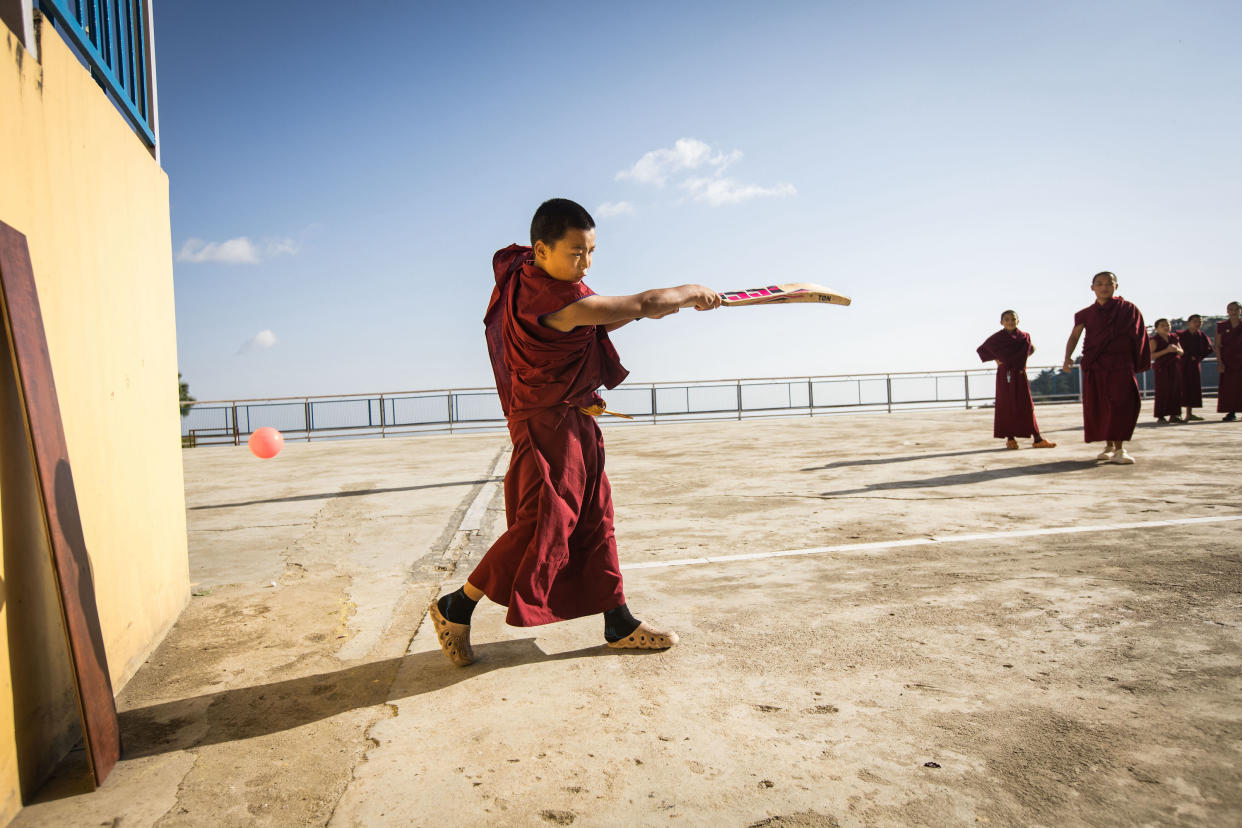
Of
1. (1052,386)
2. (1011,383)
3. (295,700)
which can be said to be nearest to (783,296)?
(295,700)

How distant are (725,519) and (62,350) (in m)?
3.90

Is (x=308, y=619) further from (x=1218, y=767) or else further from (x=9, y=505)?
(x=1218, y=767)

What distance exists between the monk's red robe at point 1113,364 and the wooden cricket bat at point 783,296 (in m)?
5.98

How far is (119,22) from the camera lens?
3.23 metres

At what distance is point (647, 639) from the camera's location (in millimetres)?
2602

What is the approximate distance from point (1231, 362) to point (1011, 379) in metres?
5.83

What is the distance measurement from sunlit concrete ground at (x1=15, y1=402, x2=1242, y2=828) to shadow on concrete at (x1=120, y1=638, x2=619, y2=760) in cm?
1

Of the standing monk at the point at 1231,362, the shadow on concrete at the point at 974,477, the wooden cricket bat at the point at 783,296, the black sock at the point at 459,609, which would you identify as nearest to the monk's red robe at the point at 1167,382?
the standing monk at the point at 1231,362

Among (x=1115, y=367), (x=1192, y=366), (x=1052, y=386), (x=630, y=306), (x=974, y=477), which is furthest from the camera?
(x=1052, y=386)

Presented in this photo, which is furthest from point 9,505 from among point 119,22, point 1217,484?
point 1217,484

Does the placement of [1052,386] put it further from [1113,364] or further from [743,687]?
[743,687]

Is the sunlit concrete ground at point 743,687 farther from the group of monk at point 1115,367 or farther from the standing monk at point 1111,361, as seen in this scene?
the group of monk at point 1115,367

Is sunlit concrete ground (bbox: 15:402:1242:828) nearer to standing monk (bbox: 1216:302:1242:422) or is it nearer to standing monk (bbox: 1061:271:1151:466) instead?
standing monk (bbox: 1061:271:1151:466)

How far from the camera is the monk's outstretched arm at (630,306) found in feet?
7.63
